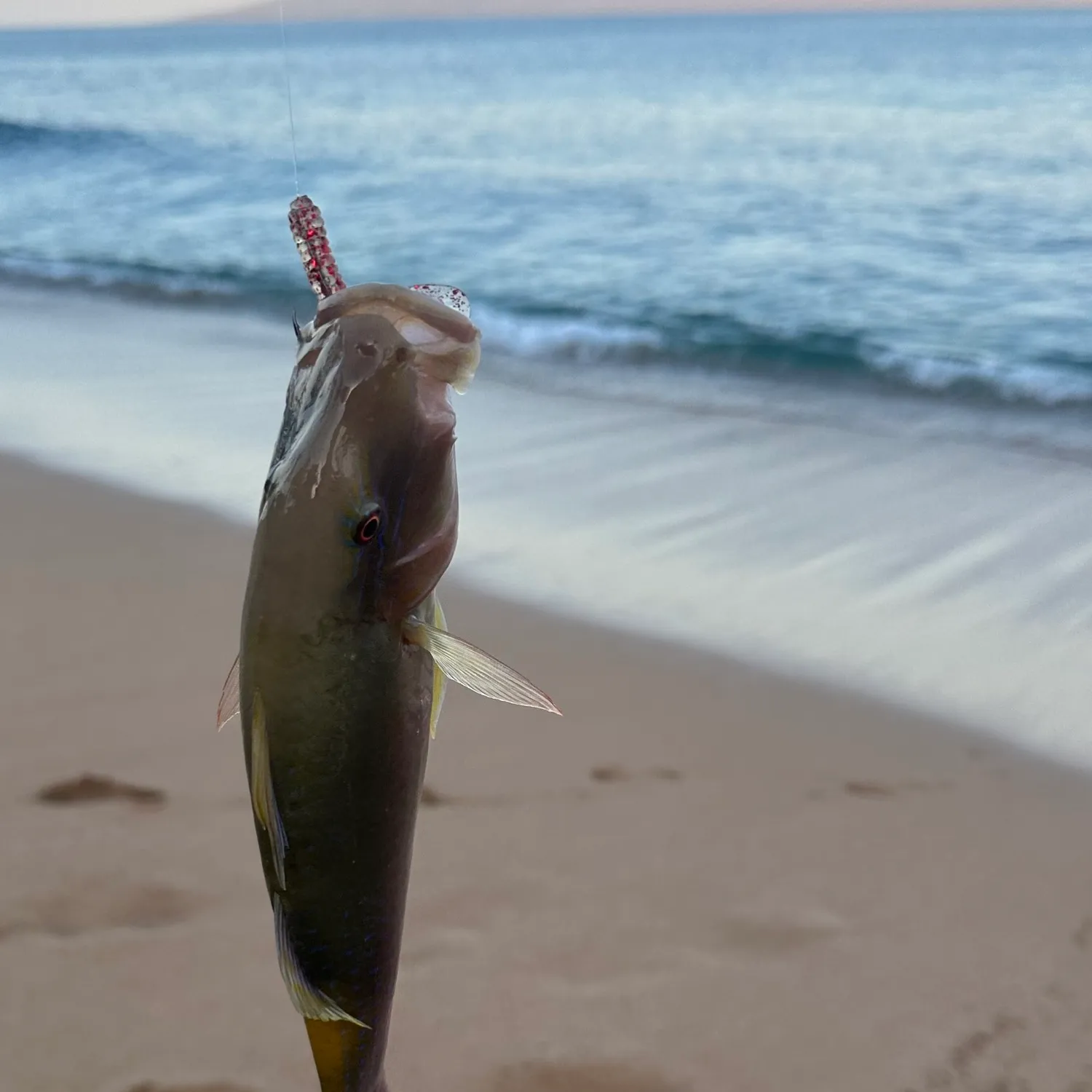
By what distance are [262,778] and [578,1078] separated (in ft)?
5.86

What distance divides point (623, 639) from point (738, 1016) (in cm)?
169

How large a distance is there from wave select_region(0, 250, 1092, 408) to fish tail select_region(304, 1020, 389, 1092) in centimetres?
721

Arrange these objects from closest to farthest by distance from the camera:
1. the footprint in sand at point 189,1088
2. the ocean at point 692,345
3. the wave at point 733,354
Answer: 1. the footprint in sand at point 189,1088
2. the ocean at point 692,345
3. the wave at point 733,354

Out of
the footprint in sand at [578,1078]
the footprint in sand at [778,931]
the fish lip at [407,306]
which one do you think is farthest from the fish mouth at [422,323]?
the footprint in sand at [778,931]

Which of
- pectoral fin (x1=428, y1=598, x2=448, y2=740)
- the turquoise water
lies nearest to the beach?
the turquoise water

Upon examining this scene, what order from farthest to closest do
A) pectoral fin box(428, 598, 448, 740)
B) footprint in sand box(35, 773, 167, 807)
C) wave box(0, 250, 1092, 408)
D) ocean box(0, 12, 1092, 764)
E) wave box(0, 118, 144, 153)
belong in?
wave box(0, 118, 144, 153) < wave box(0, 250, 1092, 408) < ocean box(0, 12, 1092, 764) < footprint in sand box(35, 773, 167, 807) < pectoral fin box(428, 598, 448, 740)

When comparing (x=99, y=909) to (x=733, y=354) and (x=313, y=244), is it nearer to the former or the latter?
(x=313, y=244)

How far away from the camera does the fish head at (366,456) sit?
112cm

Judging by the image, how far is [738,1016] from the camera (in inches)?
114

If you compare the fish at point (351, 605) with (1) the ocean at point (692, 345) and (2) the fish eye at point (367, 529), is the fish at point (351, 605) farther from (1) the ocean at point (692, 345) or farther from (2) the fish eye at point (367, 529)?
(1) the ocean at point (692, 345)

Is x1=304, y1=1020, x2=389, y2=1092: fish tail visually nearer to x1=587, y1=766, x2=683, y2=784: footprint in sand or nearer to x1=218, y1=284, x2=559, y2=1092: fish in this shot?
x1=218, y1=284, x2=559, y2=1092: fish

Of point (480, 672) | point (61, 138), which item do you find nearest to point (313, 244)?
point (480, 672)

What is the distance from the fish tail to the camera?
4.88 feet

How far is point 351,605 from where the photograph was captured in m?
1.19
